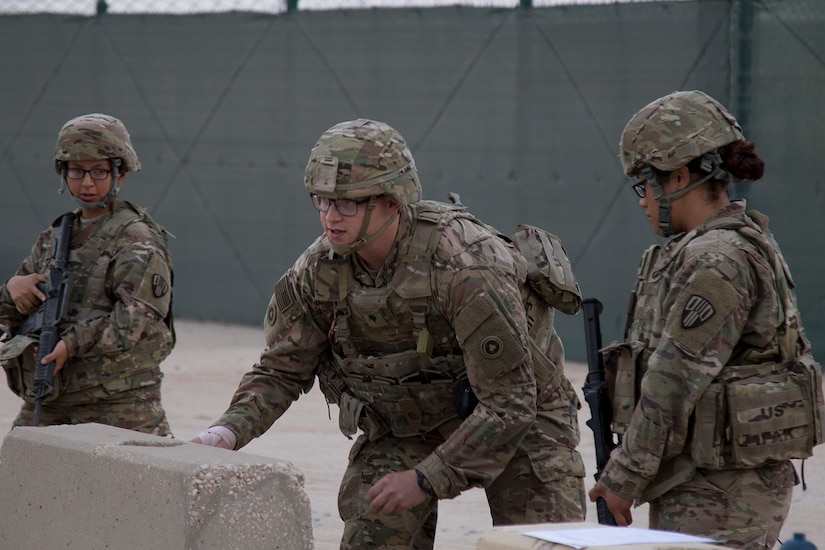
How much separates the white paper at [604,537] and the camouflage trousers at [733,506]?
98cm

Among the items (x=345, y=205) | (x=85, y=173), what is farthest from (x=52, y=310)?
(x=345, y=205)

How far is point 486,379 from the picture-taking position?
364cm

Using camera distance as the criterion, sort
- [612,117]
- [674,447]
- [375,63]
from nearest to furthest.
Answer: [674,447] → [612,117] → [375,63]

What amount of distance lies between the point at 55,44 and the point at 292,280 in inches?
487

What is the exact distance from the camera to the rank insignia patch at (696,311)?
3453 millimetres

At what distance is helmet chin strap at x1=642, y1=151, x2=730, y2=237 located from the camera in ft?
12.0

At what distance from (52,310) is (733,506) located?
3095 millimetres

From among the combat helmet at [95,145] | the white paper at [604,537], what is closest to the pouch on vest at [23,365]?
the combat helmet at [95,145]

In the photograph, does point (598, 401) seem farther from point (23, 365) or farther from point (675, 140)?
point (23, 365)

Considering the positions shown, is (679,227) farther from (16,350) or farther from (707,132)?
(16,350)

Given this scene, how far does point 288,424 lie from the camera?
30.3 ft

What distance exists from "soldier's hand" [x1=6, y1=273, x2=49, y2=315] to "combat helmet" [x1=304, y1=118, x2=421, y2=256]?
83.7 inches

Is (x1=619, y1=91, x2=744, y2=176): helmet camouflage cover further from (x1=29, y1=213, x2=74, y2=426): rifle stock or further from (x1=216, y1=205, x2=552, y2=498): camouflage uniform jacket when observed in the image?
(x1=29, y1=213, x2=74, y2=426): rifle stock

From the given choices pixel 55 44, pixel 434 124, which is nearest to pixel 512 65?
pixel 434 124
